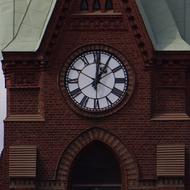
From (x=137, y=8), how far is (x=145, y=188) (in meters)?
5.14

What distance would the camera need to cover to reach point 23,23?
6181 cm

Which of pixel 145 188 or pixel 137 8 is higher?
pixel 137 8

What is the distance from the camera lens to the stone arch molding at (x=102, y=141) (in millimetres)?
60312

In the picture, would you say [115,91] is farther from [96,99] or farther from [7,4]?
[7,4]

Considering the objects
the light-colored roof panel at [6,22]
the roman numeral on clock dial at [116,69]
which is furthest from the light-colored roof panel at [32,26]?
the roman numeral on clock dial at [116,69]

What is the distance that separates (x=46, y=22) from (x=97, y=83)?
247 cm

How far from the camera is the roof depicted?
6106cm

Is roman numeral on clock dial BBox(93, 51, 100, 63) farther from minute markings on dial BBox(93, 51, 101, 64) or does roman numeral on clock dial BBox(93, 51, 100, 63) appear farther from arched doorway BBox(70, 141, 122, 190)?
arched doorway BBox(70, 141, 122, 190)

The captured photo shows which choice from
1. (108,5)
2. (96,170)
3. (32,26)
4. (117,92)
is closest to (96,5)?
(108,5)

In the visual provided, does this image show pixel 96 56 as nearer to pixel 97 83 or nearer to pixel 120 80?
pixel 97 83

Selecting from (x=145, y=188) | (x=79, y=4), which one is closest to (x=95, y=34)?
(x=79, y=4)

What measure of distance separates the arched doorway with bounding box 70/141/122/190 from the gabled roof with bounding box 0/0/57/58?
341cm

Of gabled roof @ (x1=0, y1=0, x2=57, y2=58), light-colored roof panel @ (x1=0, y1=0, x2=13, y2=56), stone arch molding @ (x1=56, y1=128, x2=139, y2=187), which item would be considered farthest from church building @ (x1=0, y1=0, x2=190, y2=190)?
light-colored roof panel @ (x1=0, y1=0, x2=13, y2=56)

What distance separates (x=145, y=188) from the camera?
6012cm
